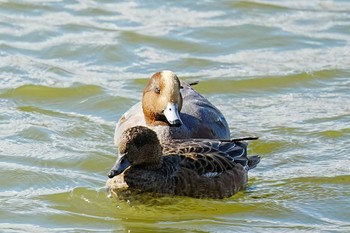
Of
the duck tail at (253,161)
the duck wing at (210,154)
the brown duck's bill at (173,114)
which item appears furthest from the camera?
the brown duck's bill at (173,114)

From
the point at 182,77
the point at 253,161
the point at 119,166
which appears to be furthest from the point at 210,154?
the point at 182,77

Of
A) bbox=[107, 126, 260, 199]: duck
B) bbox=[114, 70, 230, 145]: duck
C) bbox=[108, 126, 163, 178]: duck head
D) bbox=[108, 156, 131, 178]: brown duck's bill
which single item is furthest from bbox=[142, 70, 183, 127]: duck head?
bbox=[108, 156, 131, 178]: brown duck's bill

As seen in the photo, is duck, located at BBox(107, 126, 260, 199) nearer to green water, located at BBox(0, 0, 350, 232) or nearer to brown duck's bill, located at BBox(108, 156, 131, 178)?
brown duck's bill, located at BBox(108, 156, 131, 178)

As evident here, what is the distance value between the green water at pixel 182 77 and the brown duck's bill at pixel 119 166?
1.18ft

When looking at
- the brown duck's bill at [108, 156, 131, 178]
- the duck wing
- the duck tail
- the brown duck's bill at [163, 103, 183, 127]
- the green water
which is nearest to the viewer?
the brown duck's bill at [108, 156, 131, 178]

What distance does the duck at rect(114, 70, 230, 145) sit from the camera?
10.7m

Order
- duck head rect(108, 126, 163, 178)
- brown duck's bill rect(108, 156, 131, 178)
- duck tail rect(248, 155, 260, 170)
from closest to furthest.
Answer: brown duck's bill rect(108, 156, 131, 178)
duck head rect(108, 126, 163, 178)
duck tail rect(248, 155, 260, 170)

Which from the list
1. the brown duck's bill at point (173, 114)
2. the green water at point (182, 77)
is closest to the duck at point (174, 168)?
the green water at point (182, 77)

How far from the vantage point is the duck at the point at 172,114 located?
1067 cm

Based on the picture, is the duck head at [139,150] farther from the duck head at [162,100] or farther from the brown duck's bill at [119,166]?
the duck head at [162,100]

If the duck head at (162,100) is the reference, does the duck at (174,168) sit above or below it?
below

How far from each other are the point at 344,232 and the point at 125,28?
7231mm

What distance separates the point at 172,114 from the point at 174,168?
149 cm

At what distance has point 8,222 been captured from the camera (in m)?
8.64
